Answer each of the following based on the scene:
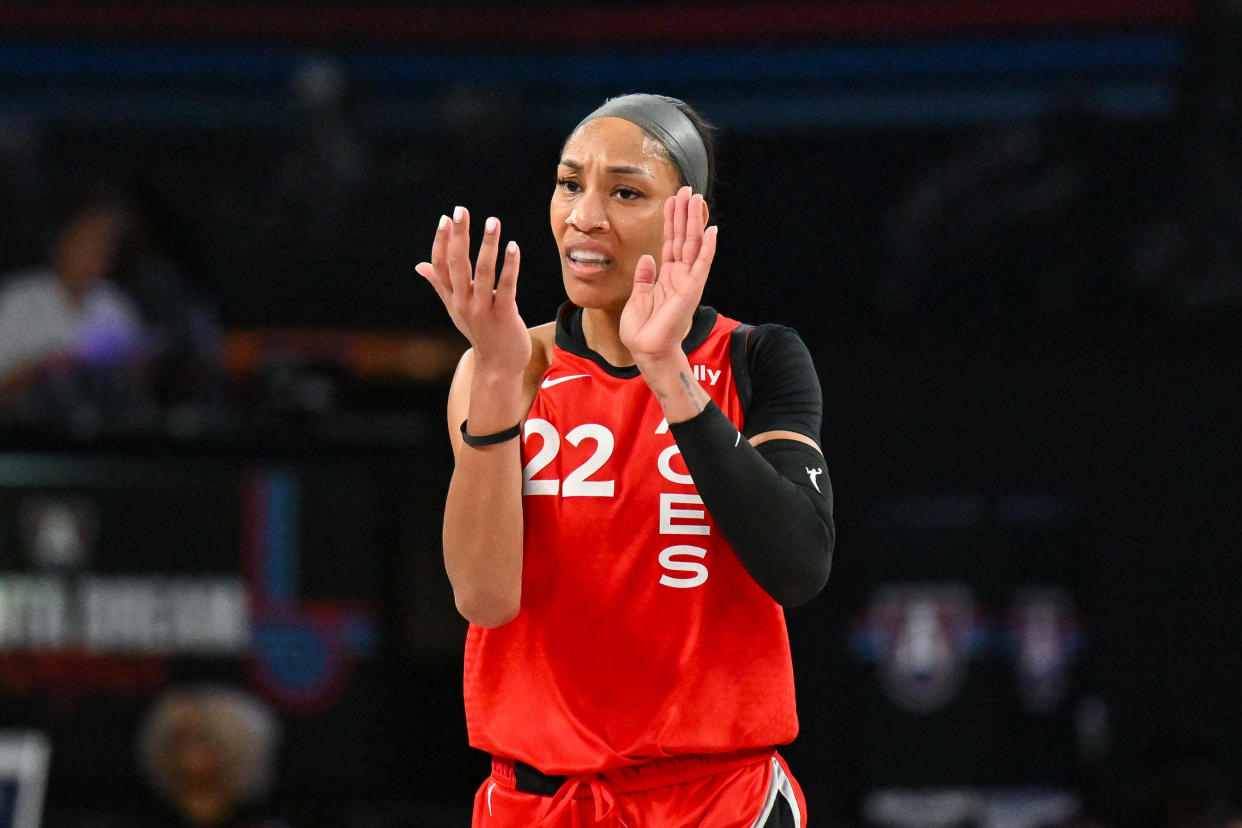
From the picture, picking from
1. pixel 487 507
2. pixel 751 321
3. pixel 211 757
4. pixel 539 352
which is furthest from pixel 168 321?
pixel 487 507

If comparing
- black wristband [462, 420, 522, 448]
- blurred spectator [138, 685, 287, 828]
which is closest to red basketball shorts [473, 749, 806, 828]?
black wristband [462, 420, 522, 448]

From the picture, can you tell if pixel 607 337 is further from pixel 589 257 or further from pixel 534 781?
pixel 534 781

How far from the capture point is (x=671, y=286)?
7.36ft

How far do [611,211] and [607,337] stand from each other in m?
0.22

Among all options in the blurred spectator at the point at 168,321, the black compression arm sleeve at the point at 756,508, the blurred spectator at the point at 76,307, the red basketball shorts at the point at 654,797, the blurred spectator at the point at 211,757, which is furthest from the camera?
the blurred spectator at the point at 168,321

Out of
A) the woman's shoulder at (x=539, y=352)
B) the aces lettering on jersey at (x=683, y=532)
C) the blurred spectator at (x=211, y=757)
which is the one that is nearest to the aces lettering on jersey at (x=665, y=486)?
the aces lettering on jersey at (x=683, y=532)

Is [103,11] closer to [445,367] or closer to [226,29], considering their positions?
[226,29]

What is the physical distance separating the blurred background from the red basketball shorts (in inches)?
74.3

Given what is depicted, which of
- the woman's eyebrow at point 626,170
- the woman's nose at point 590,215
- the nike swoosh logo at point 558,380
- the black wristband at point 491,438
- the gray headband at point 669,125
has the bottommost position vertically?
the black wristband at point 491,438

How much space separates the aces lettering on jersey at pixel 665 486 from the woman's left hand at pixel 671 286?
19 centimetres

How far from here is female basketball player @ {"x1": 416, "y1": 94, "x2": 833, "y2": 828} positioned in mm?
2215

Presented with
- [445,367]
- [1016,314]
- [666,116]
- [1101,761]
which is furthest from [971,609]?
[666,116]

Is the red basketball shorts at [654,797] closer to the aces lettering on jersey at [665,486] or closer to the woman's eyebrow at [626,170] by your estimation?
the aces lettering on jersey at [665,486]

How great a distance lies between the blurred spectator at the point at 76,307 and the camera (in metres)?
5.80
